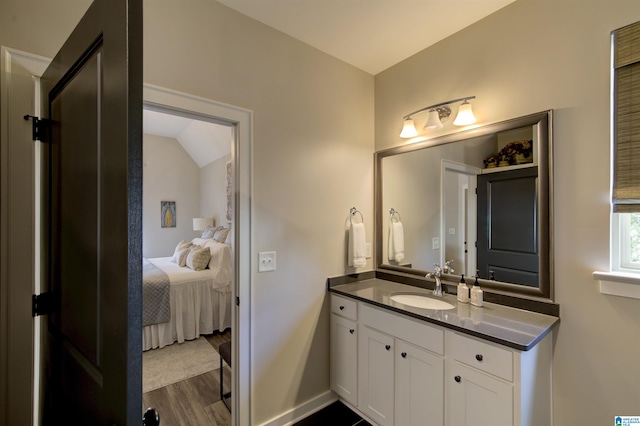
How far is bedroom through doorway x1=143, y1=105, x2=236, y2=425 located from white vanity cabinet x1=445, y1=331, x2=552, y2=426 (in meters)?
1.36

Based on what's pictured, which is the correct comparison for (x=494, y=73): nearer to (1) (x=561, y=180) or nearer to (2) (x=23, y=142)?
(1) (x=561, y=180)

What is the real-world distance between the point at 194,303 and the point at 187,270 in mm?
520

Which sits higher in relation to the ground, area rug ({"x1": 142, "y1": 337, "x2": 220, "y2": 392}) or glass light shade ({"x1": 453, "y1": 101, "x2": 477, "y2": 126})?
glass light shade ({"x1": 453, "y1": 101, "x2": 477, "y2": 126})

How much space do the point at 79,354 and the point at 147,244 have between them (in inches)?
223

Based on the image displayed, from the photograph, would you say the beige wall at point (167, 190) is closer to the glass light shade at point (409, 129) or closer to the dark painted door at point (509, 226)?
the glass light shade at point (409, 129)

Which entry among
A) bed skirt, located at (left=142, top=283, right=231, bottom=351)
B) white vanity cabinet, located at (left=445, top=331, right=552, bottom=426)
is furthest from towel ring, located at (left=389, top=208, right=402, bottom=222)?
bed skirt, located at (left=142, top=283, right=231, bottom=351)

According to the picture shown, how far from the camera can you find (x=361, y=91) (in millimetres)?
2490

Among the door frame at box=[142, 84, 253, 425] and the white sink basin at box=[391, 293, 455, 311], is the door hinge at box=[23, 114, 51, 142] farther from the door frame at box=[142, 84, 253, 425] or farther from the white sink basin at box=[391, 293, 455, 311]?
the white sink basin at box=[391, 293, 455, 311]

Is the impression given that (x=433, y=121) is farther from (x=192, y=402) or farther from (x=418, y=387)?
(x=192, y=402)

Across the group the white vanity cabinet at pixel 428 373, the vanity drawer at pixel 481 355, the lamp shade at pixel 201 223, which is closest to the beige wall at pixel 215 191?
the lamp shade at pixel 201 223

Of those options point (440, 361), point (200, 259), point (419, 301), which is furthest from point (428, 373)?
point (200, 259)

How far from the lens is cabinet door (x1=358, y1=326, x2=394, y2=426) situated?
70.1 inches

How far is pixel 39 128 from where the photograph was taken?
3.46 ft

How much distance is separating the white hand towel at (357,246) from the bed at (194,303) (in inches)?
79.0
